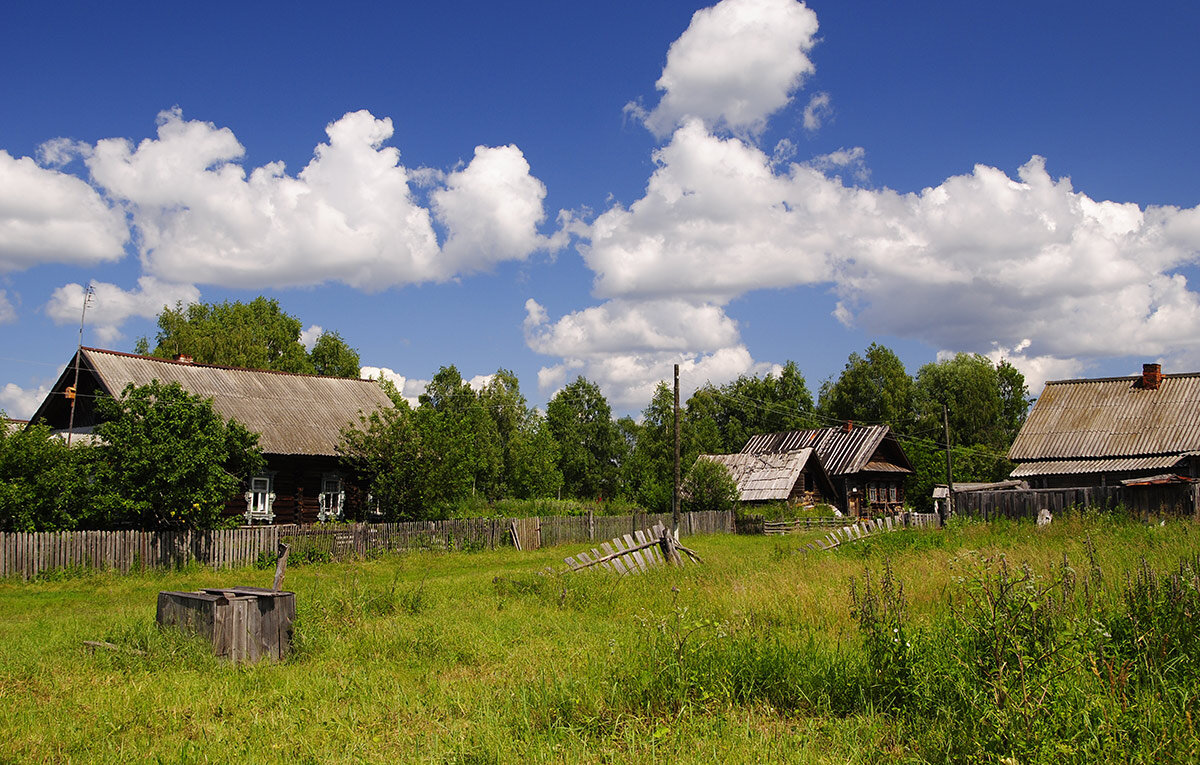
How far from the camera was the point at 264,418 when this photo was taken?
26.4 m

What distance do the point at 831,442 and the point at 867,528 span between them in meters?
21.1

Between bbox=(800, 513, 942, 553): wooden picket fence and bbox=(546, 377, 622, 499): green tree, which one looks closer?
bbox=(800, 513, 942, 553): wooden picket fence

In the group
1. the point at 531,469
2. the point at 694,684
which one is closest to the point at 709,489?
the point at 531,469

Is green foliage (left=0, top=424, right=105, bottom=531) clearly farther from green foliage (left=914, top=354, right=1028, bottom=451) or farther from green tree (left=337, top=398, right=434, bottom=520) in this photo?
green foliage (left=914, top=354, right=1028, bottom=451)

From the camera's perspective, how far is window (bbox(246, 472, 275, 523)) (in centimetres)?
2505

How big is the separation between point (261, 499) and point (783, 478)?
23.3 meters

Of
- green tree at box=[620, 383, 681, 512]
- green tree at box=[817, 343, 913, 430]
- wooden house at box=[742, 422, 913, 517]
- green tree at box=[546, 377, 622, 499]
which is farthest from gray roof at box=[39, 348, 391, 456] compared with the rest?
green tree at box=[817, 343, 913, 430]

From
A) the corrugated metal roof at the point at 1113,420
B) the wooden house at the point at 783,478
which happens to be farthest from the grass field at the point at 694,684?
the wooden house at the point at 783,478

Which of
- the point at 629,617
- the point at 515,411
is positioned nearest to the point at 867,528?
the point at 629,617

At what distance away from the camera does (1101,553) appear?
37.4 feet

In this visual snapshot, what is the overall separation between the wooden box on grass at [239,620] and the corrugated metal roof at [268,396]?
16729mm

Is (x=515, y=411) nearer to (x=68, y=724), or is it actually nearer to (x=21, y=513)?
(x=21, y=513)

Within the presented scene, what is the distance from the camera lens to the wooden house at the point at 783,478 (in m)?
38.2

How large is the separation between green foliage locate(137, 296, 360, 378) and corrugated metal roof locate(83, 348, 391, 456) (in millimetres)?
16091
